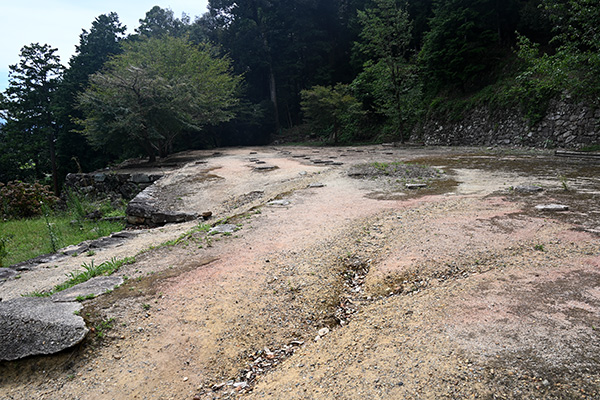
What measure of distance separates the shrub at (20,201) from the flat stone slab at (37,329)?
31.4 ft

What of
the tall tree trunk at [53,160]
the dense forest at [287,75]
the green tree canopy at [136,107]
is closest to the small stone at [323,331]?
the dense forest at [287,75]

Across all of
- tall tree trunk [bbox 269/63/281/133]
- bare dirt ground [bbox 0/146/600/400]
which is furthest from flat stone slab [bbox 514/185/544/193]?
tall tree trunk [bbox 269/63/281/133]

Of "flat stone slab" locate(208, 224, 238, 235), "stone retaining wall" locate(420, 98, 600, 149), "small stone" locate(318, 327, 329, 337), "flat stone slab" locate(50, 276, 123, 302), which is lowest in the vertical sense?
"small stone" locate(318, 327, 329, 337)

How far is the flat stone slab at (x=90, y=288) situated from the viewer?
2.81 meters

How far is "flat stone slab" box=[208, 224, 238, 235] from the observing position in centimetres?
446

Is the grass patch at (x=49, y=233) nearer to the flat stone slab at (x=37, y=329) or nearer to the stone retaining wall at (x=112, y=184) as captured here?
the stone retaining wall at (x=112, y=184)

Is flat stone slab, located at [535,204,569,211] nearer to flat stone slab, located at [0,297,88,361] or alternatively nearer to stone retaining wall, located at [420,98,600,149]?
flat stone slab, located at [0,297,88,361]

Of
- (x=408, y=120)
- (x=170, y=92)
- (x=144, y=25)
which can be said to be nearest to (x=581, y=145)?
(x=408, y=120)

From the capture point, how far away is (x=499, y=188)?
18.8 ft

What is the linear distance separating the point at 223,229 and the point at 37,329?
2464 millimetres

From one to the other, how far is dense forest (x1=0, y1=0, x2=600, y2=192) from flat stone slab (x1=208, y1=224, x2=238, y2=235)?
9.34 meters

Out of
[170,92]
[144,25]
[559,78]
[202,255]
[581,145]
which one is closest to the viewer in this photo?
[202,255]

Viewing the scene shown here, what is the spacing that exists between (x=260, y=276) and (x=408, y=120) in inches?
678

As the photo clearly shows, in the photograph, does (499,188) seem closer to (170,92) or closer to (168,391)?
(168,391)
